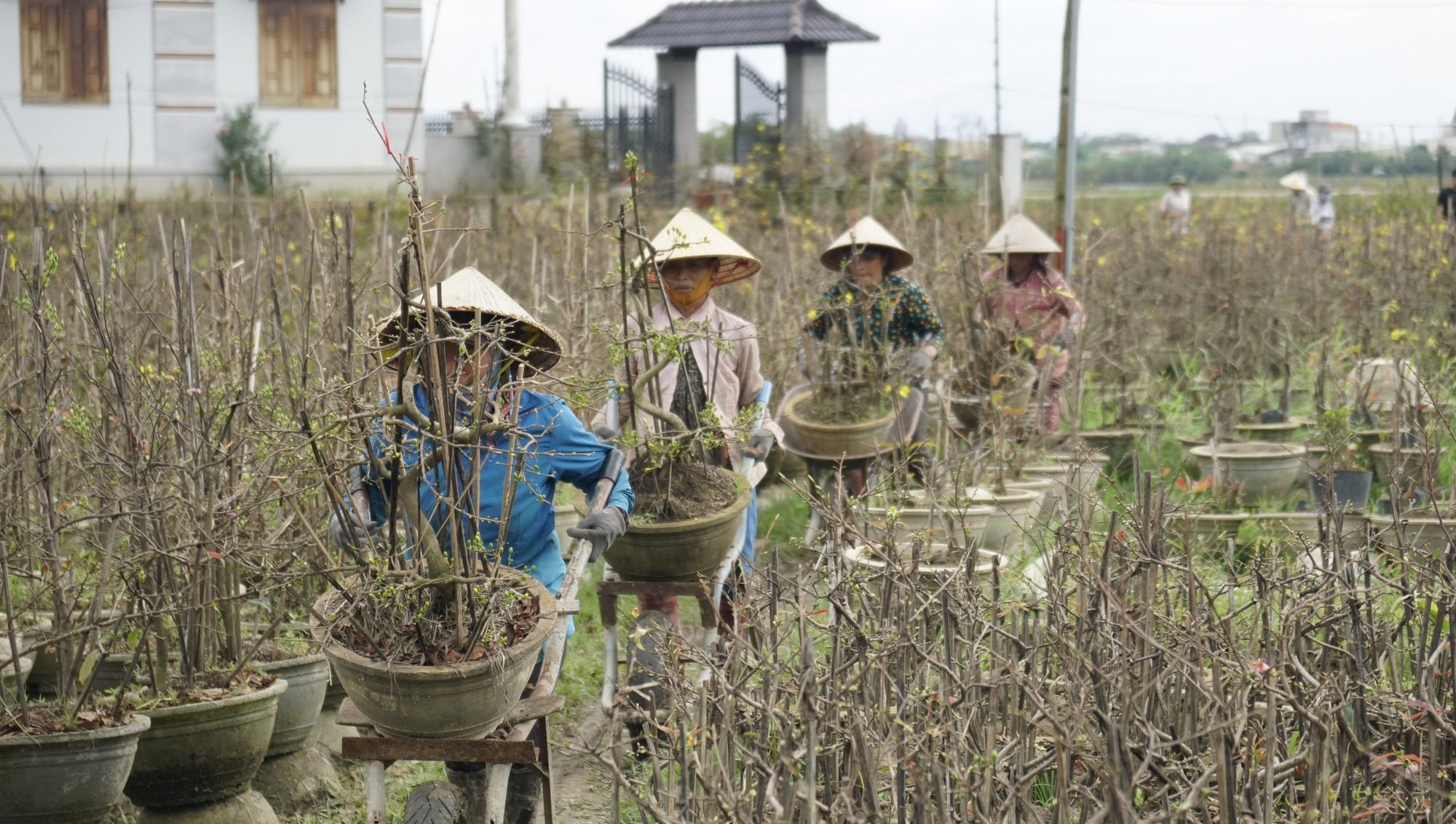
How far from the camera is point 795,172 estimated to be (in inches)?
663

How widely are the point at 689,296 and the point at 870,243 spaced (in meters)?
1.66

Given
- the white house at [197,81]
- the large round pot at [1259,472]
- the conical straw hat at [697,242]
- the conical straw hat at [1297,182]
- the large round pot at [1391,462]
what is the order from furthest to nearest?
the white house at [197,81] → the conical straw hat at [1297,182] → the large round pot at [1259,472] → the large round pot at [1391,462] → the conical straw hat at [697,242]

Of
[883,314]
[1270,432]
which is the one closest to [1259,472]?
[1270,432]


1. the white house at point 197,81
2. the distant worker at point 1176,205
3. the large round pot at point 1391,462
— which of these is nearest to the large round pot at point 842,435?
the large round pot at point 1391,462

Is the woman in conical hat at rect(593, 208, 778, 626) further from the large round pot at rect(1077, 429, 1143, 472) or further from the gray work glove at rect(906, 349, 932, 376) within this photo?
the large round pot at rect(1077, 429, 1143, 472)

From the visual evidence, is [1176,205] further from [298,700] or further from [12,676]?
[12,676]

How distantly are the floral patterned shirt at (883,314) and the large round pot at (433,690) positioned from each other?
3825mm

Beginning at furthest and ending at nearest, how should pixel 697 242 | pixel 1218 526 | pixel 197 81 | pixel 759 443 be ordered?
pixel 197 81 < pixel 1218 526 < pixel 697 242 < pixel 759 443

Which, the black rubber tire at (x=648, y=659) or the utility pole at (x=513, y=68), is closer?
the black rubber tire at (x=648, y=659)

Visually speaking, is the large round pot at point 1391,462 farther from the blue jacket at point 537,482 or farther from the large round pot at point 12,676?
the large round pot at point 12,676

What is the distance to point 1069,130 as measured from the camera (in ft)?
31.5

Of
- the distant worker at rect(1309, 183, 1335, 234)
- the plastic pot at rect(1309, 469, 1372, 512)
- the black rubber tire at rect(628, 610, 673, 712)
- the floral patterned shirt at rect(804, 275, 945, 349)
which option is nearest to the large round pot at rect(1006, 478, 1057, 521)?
the floral patterned shirt at rect(804, 275, 945, 349)

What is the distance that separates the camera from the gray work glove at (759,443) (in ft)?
15.6

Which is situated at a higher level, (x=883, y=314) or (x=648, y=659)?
(x=883, y=314)
